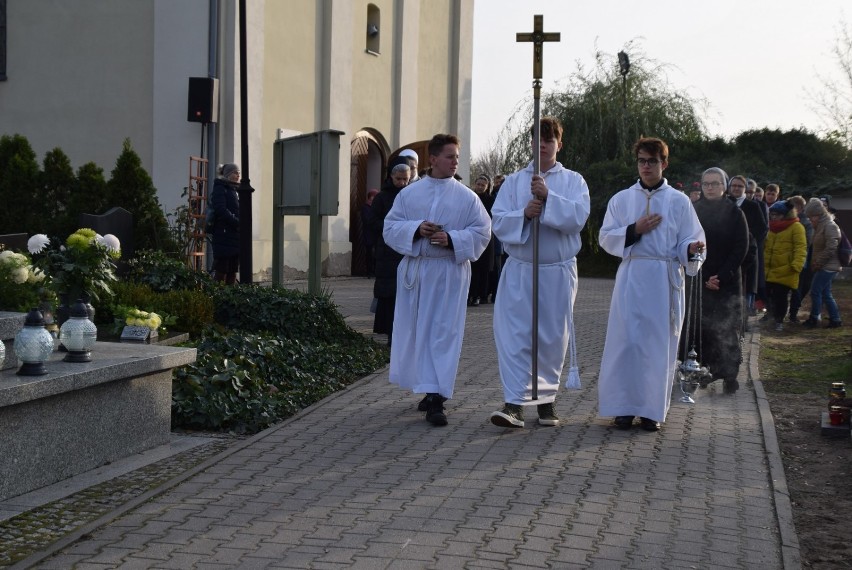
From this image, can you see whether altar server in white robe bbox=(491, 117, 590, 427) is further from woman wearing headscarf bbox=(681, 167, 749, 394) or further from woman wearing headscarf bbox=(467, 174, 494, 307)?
woman wearing headscarf bbox=(467, 174, 494, 307)

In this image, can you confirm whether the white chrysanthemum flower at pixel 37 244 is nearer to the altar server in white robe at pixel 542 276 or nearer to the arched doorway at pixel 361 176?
the altar server in white robe at pixel 542 276

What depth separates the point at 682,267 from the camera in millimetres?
8656

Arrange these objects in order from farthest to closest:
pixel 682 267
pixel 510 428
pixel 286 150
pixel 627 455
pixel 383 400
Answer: pixel 286 150 < pixel 383 400 < pixel 682 267 < pixel 510 428 < pixel 627 455

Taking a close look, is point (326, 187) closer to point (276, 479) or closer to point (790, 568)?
point (276, 479)

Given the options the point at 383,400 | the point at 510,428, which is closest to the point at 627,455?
the point at 510,428

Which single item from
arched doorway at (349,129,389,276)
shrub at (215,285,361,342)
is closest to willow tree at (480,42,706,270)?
arched doorway at (349,129,389,276)

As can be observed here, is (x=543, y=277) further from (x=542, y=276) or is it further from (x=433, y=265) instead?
(x=433, y=265)

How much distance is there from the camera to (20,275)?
740 cm

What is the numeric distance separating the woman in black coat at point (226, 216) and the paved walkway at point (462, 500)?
273 inches

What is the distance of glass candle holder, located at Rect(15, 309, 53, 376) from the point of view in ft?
19.9

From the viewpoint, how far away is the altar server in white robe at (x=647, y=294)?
830 centimetres

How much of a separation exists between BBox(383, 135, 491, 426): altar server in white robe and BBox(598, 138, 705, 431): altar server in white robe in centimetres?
101

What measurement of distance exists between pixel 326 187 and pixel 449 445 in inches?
211

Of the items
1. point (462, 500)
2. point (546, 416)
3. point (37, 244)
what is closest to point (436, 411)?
point (546, 416)
